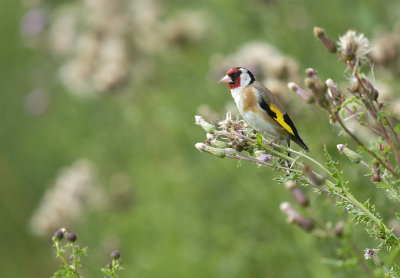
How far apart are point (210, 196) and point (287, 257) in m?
1.56

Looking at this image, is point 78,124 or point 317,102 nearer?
point 317,102

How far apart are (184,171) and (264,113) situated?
174 inches

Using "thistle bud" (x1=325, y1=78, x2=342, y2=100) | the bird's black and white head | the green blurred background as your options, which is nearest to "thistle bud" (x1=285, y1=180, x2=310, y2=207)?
"thistle bud" (x1=325, y1=78, x2=342, y2=100)

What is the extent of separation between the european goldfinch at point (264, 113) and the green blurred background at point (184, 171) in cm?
105

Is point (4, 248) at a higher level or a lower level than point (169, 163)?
higher

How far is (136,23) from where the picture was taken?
758 cm

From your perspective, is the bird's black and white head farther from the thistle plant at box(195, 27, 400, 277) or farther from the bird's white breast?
the thistle plant at box(195, 27, 400, 277)

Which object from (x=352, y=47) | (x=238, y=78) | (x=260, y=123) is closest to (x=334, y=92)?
(x=352, y=47)

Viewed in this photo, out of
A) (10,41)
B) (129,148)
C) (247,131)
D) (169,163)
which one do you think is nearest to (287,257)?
(169,163)

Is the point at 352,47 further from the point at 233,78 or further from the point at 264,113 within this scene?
the point at 233,78

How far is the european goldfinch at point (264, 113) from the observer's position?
297 cm

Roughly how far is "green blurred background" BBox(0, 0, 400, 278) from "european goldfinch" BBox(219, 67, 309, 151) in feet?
3.45

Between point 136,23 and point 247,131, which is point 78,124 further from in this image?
point 247,131

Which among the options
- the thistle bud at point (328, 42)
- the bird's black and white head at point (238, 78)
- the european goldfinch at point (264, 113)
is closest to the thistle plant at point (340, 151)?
the thistle bud at point (328, 42)
